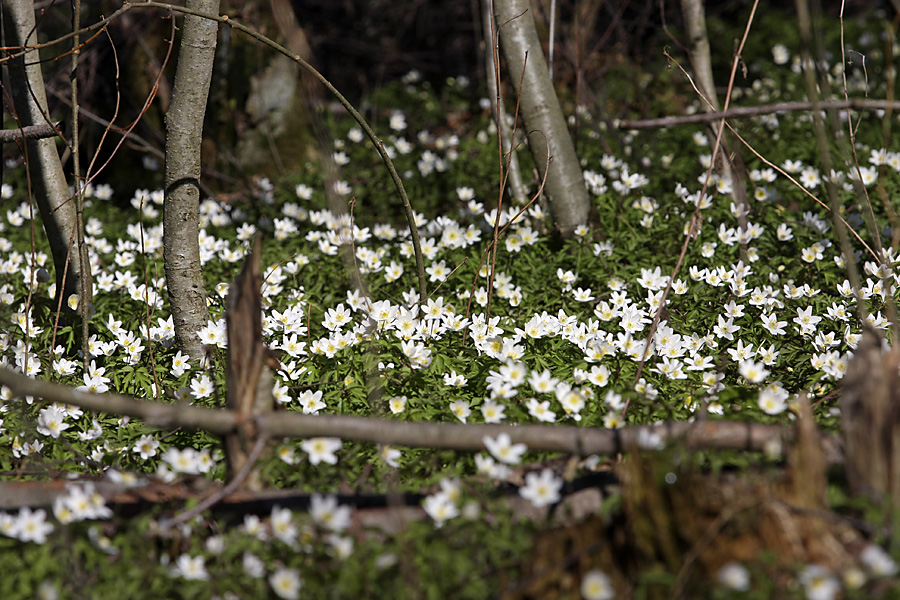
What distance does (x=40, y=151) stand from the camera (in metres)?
3.07

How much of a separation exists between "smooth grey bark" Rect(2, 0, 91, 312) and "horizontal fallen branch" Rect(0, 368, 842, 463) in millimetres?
1249

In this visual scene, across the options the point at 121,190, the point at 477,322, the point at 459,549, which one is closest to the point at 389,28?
the point at 121,190

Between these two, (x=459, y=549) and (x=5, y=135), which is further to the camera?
(x=5, y=135)

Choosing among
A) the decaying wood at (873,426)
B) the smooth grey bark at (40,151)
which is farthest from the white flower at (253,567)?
the smooth grey bark at (40,151)

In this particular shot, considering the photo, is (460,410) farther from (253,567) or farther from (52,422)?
(52,422)

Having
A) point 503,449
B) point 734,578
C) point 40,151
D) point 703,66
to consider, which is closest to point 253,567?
point 503,449

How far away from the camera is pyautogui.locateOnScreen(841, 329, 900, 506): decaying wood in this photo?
5.37ft

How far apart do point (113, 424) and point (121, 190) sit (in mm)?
3413

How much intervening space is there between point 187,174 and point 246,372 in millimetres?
1192

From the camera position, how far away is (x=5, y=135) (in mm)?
2465

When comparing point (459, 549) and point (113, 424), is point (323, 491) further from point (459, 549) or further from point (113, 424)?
point (113, 424)

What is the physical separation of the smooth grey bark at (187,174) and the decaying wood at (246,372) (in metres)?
0.94

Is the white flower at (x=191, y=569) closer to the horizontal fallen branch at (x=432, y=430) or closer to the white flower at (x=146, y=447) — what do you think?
the horizontal fallen branch at (x=432, y=430)

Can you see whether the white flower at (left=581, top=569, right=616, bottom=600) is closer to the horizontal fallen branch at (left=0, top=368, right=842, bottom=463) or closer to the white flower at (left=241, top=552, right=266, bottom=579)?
the horizontal fallen branch at (left=0, top=368, right=842, bottom=463)
